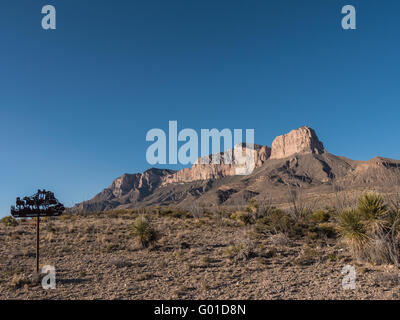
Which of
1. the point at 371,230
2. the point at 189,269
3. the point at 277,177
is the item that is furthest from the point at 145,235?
the point at 277,177

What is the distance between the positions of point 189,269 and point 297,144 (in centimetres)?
16577

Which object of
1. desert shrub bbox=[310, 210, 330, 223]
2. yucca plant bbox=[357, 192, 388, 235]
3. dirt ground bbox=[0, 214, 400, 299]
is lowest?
dirt ground bbox=[0, 214, 400, 299]

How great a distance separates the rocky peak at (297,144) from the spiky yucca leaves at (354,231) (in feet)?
482

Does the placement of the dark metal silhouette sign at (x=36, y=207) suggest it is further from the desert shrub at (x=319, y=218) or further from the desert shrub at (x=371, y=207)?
the desert shrub at (x=319, y=218)

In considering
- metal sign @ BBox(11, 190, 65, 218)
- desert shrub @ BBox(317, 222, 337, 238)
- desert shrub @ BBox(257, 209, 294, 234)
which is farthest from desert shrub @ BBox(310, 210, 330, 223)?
metal sign @ BBox(11, 190, 65, 218)

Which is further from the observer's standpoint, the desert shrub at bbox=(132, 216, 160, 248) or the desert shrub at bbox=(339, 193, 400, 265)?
the desert shrub at bbox=(132, 216, 160, 248)

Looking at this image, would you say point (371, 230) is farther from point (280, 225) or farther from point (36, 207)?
point (36, 207)

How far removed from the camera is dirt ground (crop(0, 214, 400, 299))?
7688mm

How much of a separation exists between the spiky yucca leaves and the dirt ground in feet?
2.20

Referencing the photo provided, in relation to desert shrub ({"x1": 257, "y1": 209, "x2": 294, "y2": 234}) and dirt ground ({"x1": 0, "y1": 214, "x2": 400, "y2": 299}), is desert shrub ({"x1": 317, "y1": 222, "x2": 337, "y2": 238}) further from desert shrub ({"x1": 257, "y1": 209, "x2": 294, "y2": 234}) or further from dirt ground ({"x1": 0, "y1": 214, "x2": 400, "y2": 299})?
desert shrub ({"x1": 257, "y1": 209, "x2": 294, "y2": 234})

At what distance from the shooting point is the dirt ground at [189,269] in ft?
25.2

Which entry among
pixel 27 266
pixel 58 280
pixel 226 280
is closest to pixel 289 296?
pixel 226 280

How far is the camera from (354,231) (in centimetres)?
1023
